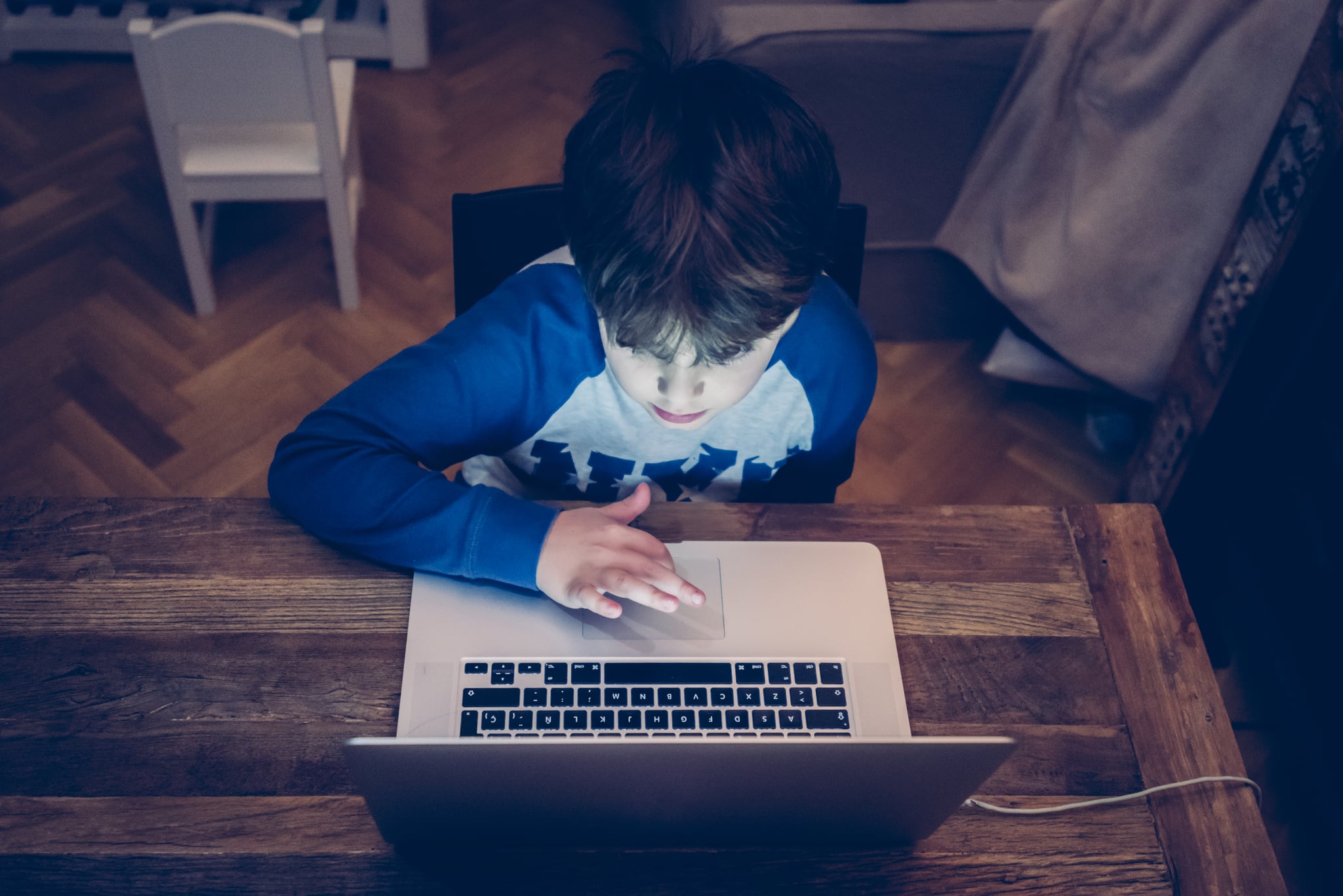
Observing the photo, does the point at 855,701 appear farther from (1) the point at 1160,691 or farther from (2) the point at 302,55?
(2) the point at 302,55

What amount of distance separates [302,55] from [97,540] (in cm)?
103

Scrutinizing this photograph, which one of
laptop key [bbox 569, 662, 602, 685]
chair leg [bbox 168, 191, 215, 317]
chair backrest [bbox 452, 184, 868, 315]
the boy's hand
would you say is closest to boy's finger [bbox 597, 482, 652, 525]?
the boy's hand

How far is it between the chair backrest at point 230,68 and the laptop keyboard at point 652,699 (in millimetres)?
1214

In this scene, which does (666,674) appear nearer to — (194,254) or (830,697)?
(830,697)

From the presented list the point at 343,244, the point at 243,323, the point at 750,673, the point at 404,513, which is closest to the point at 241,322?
the point at 243,323

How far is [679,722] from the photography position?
0.74 m

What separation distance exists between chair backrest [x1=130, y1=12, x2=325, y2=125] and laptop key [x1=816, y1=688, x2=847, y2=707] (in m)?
1.33

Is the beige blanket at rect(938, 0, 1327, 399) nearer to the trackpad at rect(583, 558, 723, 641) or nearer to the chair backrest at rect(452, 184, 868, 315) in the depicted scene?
the chair backrest at rect(452, 184, 868, 315)

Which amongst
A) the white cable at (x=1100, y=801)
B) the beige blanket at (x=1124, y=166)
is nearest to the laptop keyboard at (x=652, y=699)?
the white cable at (x=1100, y=801)

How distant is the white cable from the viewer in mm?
727

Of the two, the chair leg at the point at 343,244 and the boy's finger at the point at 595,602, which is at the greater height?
the boy's finger at the point at 595,602

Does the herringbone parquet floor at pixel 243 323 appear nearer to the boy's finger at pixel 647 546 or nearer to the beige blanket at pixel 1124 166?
the beige blanket at pixel 1124 166

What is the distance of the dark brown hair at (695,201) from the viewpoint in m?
0.72

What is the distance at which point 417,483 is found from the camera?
2.64 ft
